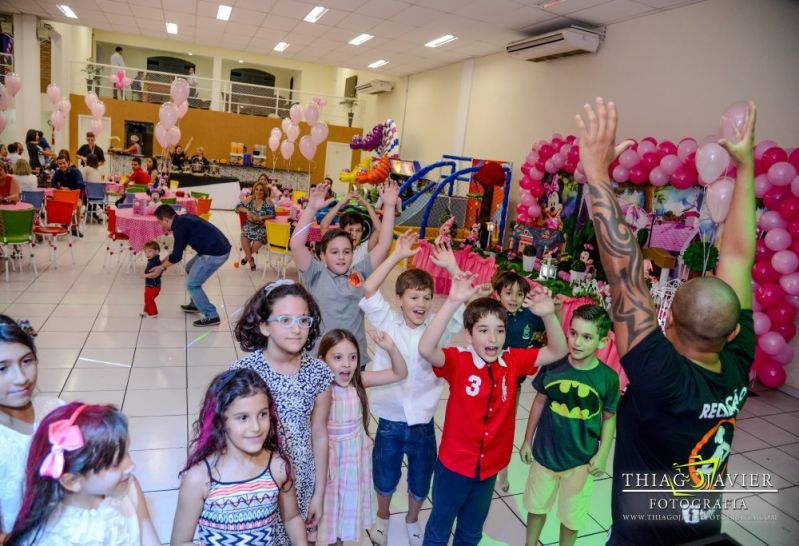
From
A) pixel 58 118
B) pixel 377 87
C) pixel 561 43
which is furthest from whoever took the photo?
pixel 377 87

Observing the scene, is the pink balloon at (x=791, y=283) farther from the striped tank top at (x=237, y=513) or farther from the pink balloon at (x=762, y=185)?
the striped tank top at (x=237, y=513)

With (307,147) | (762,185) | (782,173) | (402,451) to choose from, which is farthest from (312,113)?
(402,451)

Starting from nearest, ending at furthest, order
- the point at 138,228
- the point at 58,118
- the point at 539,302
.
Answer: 1. the point at 539,302
2. the point at 138,228
3. the point at 58,118

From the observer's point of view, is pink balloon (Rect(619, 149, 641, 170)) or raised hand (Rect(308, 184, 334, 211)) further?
pink balloon (Rect(619, 149, 641, 170))

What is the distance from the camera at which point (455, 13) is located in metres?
8.54

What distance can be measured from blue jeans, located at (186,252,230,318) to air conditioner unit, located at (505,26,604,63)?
5883 millimetres

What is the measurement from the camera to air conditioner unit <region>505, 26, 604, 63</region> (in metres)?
8.09

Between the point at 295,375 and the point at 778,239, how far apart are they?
5023 mm

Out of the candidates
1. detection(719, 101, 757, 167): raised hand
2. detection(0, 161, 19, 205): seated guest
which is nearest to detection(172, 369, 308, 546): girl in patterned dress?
detection(719, 101, 757, 167): raised hand

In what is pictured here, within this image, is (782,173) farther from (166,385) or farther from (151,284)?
(151,284)

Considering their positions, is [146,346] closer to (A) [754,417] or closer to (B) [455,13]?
(A) [754,417]

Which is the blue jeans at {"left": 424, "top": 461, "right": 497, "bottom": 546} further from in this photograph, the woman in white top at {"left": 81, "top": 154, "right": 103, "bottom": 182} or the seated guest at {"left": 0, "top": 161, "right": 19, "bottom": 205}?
the woman in white top at {"left": 81, "top": 154, "right": 103, "bottom": 182}

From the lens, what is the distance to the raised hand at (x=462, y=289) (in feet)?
7.00

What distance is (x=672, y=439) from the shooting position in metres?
1.44
